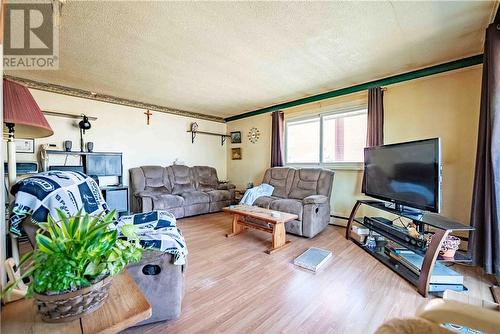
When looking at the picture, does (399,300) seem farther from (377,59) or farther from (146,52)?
(146,52)

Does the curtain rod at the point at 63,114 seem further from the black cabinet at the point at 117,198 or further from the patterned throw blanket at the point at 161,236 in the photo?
the patterned throw blanket at the point at 161,236

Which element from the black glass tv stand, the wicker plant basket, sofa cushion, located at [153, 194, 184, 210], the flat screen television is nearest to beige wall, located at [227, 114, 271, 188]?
sofa cushion, located at [153, 194, 184, 210]

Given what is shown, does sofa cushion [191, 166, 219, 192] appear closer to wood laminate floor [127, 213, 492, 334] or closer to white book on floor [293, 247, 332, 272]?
wood laminate floor [127, 213, 492, 334]

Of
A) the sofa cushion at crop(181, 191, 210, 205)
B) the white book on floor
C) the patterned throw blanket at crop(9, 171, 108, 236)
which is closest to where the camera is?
the patterned throw blanket at crop(9, 171, 108, 236)

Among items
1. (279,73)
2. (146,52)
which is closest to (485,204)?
(279,73)

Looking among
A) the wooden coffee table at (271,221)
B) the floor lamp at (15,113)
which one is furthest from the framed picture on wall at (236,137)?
the floor lamp at (15,113)

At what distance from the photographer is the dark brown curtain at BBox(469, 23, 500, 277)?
1867mm

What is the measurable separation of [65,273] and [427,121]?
3859 mm

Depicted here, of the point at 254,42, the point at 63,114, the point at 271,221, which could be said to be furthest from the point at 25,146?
the point at 271,221

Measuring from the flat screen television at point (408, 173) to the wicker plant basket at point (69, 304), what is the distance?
2588 millimetres

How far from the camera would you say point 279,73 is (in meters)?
3.06

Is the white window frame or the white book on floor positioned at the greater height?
the white window frame

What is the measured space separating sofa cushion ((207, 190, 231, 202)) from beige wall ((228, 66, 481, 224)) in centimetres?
320

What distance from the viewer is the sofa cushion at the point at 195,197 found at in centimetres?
421
